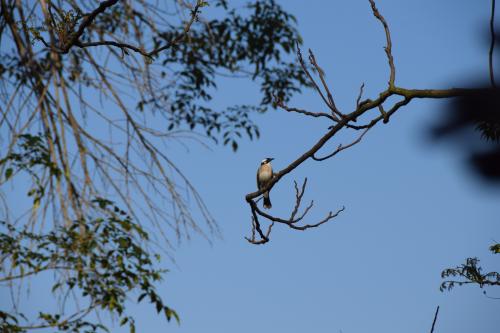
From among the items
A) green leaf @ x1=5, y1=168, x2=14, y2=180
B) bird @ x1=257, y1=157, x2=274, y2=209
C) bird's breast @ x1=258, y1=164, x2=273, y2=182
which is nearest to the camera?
green leaf @ x1=5, y1=168, x2=14, y2=180

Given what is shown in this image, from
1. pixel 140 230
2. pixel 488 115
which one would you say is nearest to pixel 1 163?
pixel 140 230

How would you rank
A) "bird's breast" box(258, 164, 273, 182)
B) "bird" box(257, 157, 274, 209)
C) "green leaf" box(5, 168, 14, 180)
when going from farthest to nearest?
"bird's breast" box(258, 164, 273, 182), "bird" box(257, 157, 274, 209), "green leaf" box(5, 168, 14, 180)

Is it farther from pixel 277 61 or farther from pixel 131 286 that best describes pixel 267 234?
pixel 277 61

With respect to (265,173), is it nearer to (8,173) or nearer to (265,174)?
(265,174)

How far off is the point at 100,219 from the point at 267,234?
7.24 feet

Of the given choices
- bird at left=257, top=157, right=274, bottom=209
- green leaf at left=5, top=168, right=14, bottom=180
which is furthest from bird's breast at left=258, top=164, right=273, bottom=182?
green leaf at left=5, top=168, right=14, bottom=180

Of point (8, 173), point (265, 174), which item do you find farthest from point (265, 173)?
point (8, 173)

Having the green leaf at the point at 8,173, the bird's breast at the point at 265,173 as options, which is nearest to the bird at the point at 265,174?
the bird's breast at the point at 265,173

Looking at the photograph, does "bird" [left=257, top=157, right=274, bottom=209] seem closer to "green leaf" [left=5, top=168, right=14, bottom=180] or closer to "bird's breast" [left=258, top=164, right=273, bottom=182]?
"bird's breast" [left=258, top=164, right=273, bottom=182]

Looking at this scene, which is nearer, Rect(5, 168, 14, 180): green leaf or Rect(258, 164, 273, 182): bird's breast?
Rect(5, 168, 14, 180): green leaf

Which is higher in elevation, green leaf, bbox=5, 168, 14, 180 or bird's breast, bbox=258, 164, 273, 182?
bird's breast, bbox=258, 164, 273, 182

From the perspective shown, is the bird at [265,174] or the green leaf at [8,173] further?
the bird at [265,174]

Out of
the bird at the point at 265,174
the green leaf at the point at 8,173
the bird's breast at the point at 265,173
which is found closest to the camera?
the green leaf at the point at 8,173

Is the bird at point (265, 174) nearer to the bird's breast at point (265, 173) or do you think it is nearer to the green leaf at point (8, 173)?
the bird's breast at point (265, 173)
